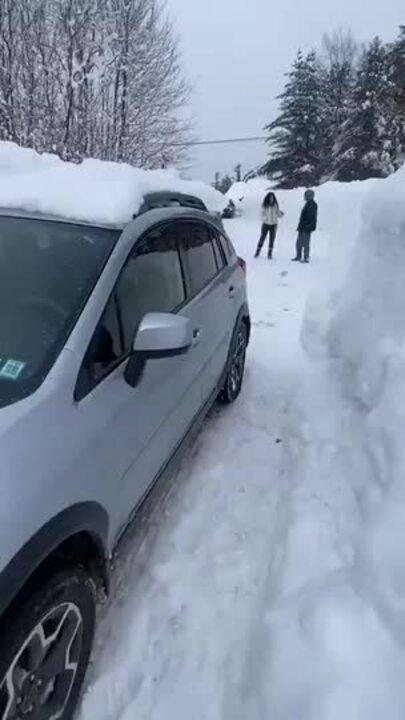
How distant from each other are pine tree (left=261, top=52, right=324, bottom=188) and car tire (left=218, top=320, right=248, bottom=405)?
3595cm

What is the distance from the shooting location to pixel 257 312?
26.6 feet

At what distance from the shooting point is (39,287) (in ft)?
7.03

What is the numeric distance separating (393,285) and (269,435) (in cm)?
140

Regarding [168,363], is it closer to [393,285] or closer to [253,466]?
[253,466]

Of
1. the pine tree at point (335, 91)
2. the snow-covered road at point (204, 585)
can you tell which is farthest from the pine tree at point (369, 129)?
the snow-covered road at point (204, 585)

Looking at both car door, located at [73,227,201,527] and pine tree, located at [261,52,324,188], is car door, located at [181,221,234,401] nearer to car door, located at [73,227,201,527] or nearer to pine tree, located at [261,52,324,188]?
car door, located at [73,227,201,527]

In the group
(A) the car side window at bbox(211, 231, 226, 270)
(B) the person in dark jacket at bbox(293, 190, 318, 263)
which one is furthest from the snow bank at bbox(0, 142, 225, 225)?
(B) the person in dark jacket at bbox(293, 190, 318, 263)

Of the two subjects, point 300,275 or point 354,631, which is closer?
point 354,631

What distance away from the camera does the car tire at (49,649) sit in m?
1.48

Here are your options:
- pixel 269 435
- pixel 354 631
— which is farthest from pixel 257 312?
pixel 354 631

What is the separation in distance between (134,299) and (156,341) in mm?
414

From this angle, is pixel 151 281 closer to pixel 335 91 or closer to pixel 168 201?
pixel 168 201

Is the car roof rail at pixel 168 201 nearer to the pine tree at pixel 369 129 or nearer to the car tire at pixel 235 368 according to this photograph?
the car tire at pixel 235 368

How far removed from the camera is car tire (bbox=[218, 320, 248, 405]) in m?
4.36
